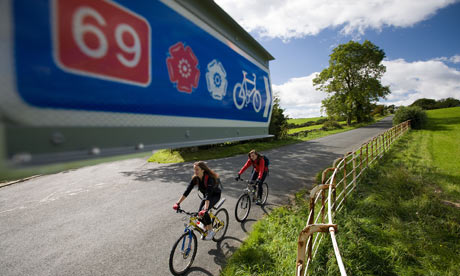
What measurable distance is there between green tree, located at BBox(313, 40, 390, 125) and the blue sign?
3572 cm

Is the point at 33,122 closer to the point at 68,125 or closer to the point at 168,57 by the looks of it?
the point at 68,125

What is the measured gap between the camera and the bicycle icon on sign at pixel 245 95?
5.57ft

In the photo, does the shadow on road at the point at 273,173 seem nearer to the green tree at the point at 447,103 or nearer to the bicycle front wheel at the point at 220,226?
the bicycle front wheel at the point at 220,226

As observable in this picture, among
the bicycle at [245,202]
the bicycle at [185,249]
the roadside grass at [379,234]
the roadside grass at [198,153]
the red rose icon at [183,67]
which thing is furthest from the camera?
the roadside grass at [198,153]

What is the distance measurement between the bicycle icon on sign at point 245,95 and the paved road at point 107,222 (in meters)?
3.37

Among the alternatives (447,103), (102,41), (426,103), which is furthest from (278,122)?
(426,103)

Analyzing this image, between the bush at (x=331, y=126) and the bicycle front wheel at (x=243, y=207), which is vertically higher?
the bush at (x=331, y=126)

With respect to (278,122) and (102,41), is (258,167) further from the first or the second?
(278,122)

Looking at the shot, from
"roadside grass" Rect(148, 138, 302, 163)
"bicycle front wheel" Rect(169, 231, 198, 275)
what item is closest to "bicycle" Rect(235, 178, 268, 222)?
"bicycle front wheel" Rect(169, 231, 198, 275)

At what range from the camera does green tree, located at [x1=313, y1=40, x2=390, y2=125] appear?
101 ft

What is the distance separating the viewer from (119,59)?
0.87m

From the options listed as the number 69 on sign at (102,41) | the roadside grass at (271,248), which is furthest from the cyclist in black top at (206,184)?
the number 69 on sign at (102,41)

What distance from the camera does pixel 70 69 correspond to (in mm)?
708

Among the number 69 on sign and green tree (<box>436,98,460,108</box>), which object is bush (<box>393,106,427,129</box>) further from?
green tree (<box>436,98,460,108</box>)
